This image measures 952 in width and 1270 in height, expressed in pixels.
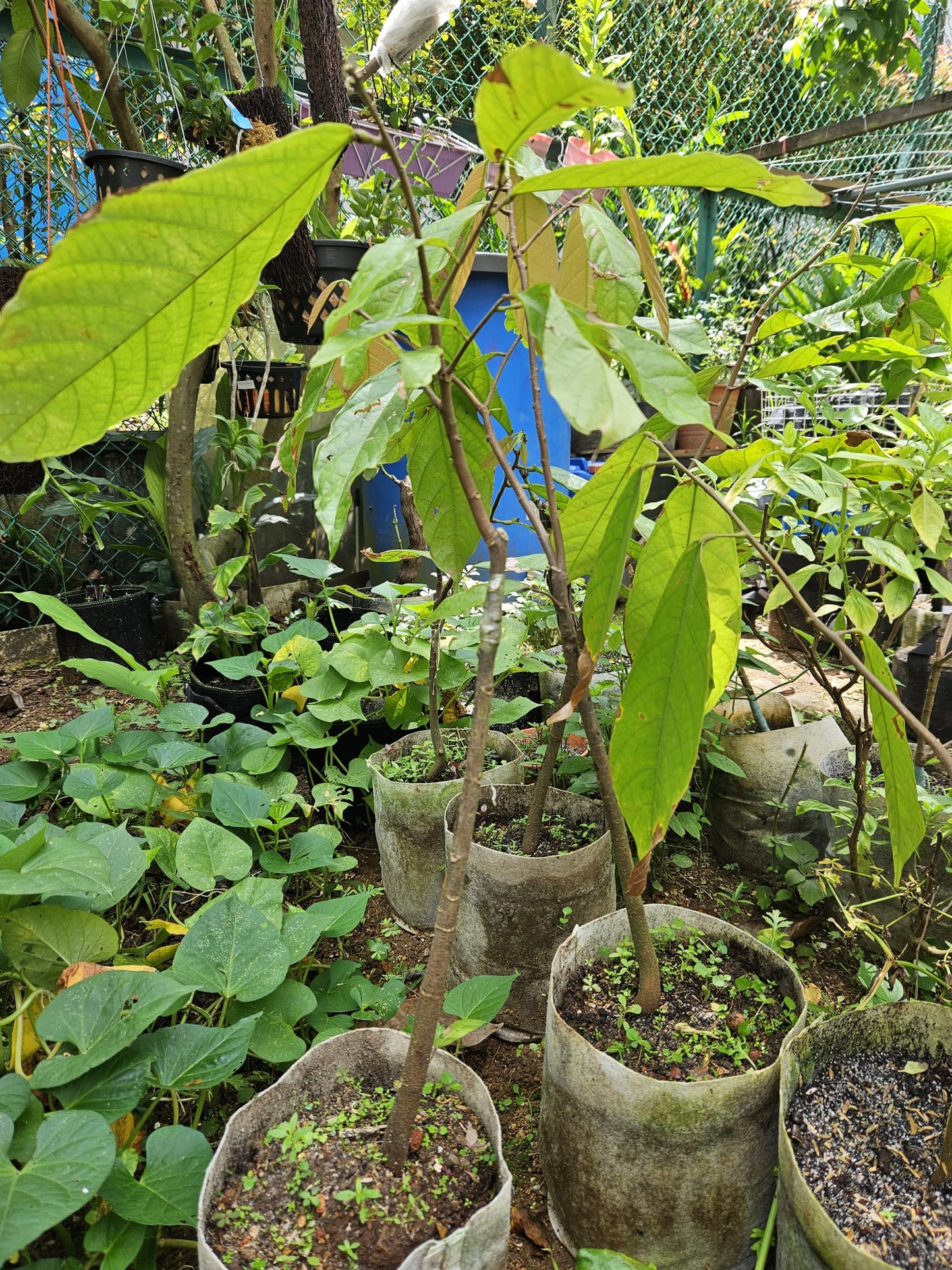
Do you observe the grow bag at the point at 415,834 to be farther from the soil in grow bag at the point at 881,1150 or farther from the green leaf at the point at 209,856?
the soil in grow bag at the point at 881,1150

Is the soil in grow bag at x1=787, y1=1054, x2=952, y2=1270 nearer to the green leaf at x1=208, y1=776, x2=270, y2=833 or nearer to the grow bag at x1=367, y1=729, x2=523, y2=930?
the grow bag at x1=367, y1=729, x2=523, y2=930

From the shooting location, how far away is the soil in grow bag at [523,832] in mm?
1222

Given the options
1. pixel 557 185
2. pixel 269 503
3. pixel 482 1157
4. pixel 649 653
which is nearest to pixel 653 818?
pixel 649 653

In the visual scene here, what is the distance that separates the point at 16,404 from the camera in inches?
18.5

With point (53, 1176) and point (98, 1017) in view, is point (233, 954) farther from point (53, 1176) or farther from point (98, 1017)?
point (53, 1176)

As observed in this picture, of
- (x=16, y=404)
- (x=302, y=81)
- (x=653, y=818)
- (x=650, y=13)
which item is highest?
(x=650, y=13)

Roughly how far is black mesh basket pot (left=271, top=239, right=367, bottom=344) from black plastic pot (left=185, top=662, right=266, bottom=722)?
790mm

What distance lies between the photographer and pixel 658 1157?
31.8 inches

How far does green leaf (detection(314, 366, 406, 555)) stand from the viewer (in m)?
0.56

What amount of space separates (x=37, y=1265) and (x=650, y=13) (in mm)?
5131

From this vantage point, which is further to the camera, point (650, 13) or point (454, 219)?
point (650, 13)

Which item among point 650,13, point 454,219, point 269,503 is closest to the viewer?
point 454,219

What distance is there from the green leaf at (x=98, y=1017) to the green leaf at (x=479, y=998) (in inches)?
11.2

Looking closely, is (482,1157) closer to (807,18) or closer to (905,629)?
(905,629)
